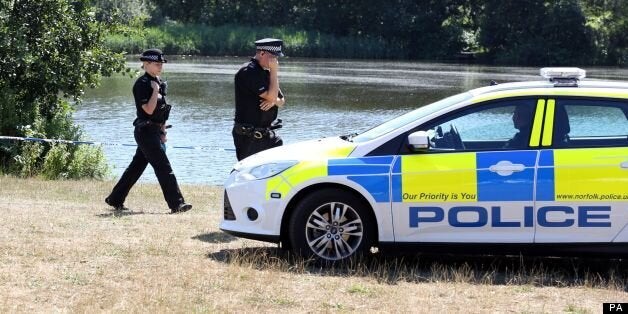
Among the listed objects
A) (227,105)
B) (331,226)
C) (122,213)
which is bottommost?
(227,105)

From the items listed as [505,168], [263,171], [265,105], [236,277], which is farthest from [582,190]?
[265,105]

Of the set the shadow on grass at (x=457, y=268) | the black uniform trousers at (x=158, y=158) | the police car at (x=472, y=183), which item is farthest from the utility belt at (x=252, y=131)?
the police car at (x=472, y=183)

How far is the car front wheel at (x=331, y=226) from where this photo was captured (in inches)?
285

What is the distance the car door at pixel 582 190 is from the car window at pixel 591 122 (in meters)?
0.01

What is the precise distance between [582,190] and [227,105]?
2542cm

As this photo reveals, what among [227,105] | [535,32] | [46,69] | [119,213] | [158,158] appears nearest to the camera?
[119,213]

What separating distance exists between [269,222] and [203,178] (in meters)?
11.0

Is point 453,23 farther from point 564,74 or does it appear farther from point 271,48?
point 564,74

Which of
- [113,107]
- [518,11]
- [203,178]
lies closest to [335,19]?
[518,11]

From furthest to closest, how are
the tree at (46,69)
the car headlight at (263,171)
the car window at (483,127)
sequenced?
the tree at (46,69)
the car headlight at (263,171)
the car window at (483,127)

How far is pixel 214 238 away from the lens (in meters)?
8.51

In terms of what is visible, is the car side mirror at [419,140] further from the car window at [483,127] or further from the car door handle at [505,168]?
the car door handle at [505,168]

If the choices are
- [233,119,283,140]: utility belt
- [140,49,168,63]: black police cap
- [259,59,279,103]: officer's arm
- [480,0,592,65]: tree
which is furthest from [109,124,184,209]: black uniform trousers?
[480,0,592,65]: tree

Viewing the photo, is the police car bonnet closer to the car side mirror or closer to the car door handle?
the car side mirror
